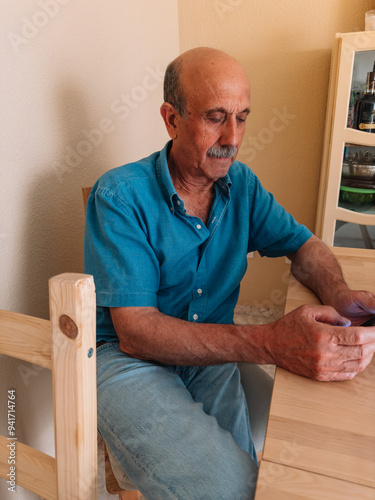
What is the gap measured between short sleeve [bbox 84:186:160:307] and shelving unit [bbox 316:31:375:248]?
1305mm

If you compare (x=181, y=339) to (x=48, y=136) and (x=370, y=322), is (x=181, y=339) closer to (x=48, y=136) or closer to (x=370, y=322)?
(x=370, y=322)

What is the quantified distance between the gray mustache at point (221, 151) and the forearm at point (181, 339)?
0.45 metres

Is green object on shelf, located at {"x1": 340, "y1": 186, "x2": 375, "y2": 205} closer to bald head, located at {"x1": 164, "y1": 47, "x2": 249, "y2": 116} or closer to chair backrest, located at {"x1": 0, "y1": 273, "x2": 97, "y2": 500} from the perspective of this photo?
bald head, located at {"x1": 164, "y1": 47, "x2": 249, "y2": 116}

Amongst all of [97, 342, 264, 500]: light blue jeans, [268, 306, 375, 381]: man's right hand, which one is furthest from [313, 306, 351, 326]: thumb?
[97, 342, 264, 500]: light blue jeans

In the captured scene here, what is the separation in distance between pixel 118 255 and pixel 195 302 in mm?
292

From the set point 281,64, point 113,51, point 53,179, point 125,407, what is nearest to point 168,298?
point 125,407

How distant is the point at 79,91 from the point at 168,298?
0.71 meters

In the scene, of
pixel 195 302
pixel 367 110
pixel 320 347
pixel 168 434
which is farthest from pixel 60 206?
pixel 367 110

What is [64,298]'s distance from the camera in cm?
49

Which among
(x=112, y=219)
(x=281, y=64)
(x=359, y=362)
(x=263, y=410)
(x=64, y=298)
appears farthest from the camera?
(x=281, y=64)

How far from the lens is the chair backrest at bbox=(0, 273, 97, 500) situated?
49 centimetres

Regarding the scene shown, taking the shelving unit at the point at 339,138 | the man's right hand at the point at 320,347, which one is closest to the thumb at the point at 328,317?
the man's right hand at the point at 320,347

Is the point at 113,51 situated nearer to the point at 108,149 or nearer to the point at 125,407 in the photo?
the point at 108,149

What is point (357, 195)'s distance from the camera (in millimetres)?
2037
